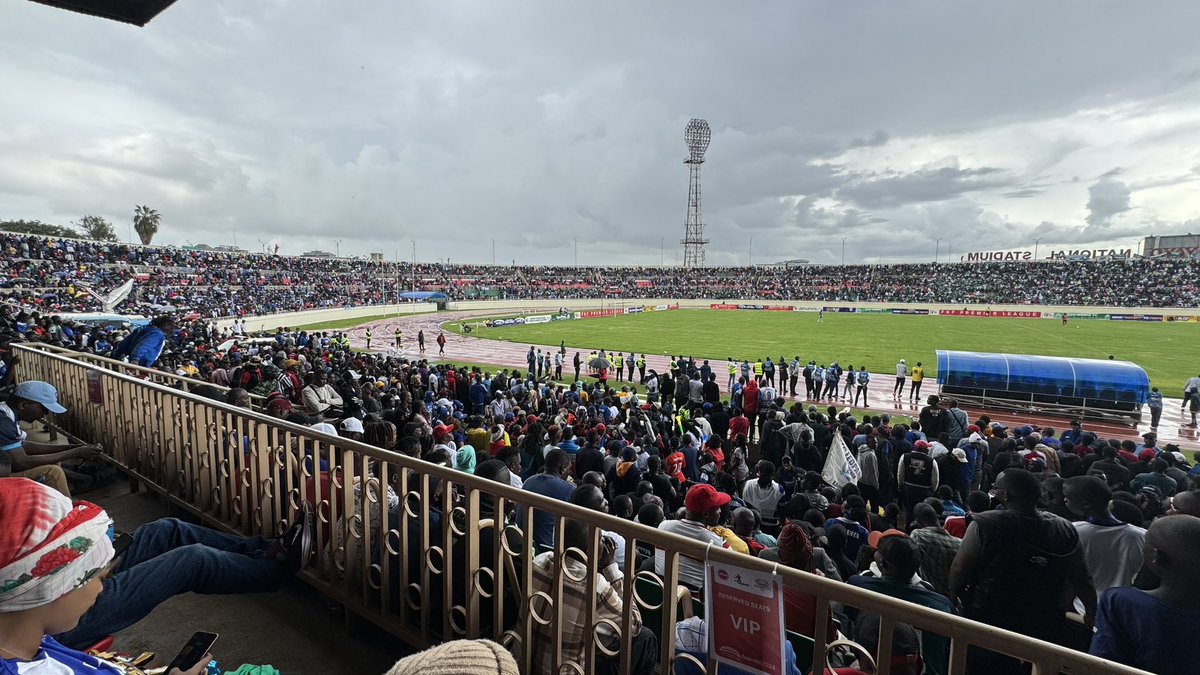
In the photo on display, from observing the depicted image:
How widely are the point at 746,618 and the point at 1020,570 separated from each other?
7.53 ft

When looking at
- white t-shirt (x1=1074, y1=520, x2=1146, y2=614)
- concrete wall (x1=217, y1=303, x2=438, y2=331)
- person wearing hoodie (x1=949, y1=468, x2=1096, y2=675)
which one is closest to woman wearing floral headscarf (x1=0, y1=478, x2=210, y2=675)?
person wearing hoodie (x1=949, y1=468, x2=1096, y2=675)

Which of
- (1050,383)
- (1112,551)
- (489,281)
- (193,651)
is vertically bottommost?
(1050,383)

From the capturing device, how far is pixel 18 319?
1641 cm

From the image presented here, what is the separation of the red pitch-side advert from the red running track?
61.9 feet

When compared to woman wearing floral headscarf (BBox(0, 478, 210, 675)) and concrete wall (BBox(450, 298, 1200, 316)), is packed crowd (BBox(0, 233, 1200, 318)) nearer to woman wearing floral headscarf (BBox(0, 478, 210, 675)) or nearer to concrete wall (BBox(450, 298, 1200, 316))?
concrete wall (BBox(450, 298, 1200, 316))

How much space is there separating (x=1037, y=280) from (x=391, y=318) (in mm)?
88955

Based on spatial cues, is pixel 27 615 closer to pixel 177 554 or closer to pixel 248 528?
pixel 177 554

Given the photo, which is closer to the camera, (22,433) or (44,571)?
(44,571)

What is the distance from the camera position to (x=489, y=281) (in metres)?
97.4

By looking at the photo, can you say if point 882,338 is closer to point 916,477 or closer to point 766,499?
point 916,477

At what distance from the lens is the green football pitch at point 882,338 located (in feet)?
95.5

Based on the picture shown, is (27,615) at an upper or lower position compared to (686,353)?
upper

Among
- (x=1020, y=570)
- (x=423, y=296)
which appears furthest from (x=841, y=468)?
(x=423, y=296)

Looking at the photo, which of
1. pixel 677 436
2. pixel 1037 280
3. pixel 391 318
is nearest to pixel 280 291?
pixel 391 318
